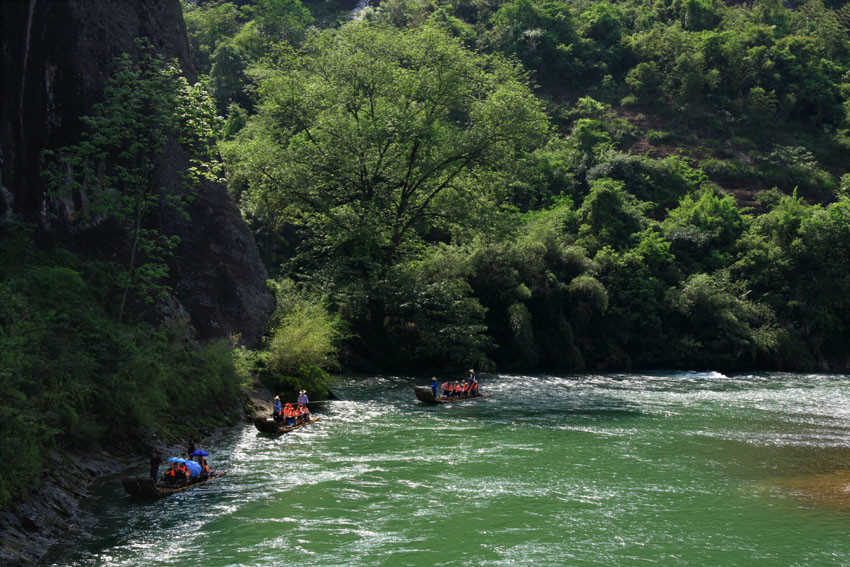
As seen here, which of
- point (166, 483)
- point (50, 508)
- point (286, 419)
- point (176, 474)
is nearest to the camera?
point (50, 508)

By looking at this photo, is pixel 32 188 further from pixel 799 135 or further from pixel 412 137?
pixel 799 135

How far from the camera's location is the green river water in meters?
13.7

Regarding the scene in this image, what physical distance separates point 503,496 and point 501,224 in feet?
70.9

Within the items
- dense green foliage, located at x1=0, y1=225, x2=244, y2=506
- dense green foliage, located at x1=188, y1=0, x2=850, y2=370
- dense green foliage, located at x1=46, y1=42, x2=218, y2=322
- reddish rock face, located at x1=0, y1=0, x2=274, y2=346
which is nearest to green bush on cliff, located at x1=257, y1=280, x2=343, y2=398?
reddish rock face, located at x1=0, y1=0, x2=274, y2=346

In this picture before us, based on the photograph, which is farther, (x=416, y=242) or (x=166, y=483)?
(x=416, y=242)

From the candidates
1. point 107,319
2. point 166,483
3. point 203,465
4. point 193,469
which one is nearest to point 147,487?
point 166,483

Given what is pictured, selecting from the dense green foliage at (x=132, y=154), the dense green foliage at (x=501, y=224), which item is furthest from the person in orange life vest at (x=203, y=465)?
the dense green foliage at (x=501, y=224)

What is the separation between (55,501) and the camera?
584 inches

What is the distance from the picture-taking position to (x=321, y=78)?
131ft

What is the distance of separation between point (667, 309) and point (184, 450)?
3559 cm

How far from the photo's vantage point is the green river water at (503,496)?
13.7m

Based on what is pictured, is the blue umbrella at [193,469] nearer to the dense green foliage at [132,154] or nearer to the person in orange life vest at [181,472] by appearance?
the person in orange life vest at [181,472]

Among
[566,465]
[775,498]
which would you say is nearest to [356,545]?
[566,465]

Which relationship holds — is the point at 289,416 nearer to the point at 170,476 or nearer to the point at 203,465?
the point at 203,465
